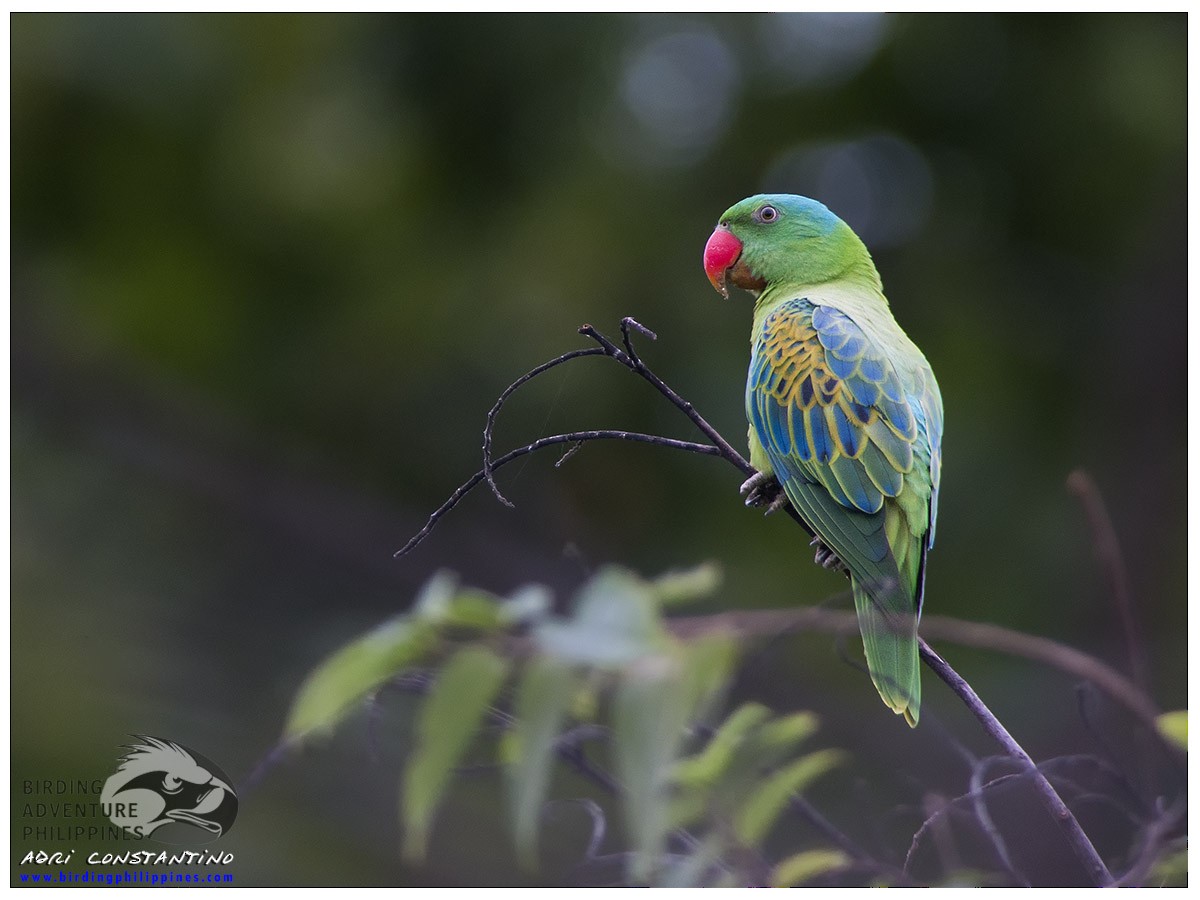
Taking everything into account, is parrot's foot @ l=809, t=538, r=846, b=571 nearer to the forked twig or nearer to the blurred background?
the forked twig

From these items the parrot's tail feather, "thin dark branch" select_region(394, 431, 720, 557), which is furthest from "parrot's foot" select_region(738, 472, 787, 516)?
"thin dark branch" select_region(394, 431, 720, 557)

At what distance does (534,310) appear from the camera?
5.28m

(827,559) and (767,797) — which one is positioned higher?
(827,559)

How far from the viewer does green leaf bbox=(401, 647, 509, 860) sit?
3.75 feet

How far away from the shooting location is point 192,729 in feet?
11.9

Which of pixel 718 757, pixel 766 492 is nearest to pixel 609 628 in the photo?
pixel 718 757

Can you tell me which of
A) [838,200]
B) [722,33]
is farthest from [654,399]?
[722,33]

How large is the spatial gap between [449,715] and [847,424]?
1.51 m

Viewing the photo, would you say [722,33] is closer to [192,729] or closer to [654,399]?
[654,399]

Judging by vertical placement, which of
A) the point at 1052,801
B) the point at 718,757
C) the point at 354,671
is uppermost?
the point at 354,671

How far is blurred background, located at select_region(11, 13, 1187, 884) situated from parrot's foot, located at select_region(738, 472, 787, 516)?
5.45ft

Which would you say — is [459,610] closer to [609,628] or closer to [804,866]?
[609,628]

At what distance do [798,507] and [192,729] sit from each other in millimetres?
2232
